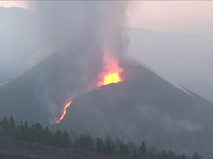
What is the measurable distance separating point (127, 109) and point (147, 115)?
402 centimetres

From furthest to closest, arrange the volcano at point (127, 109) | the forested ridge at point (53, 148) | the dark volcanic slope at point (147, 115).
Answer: the volcano at point (127, 109), the dark volcanic slope at point (147, 115), the forested ridge at point (53, 148)

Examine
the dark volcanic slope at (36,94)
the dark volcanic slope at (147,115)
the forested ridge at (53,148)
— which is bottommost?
the forested ridge at (53,148)

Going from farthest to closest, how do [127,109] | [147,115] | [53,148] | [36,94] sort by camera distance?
[36,94] → [127,109] → [147,115] → [53,148]

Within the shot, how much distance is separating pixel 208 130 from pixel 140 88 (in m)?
17.3

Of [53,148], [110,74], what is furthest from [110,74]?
[53,148]

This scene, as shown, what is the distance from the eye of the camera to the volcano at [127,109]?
4997cm

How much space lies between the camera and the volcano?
49969mm

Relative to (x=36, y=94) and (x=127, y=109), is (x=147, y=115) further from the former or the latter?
(x=36, y=94)

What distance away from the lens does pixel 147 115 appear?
55.4 metres

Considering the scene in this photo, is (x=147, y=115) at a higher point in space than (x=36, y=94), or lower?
lower

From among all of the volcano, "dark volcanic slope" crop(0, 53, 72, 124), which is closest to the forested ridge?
the volcano

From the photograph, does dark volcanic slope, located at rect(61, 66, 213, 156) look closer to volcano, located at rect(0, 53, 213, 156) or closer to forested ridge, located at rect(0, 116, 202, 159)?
volcano, located at rect(0, 53, 213, 156)

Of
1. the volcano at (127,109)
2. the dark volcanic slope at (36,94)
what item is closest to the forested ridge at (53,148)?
the volcano at (127,109)

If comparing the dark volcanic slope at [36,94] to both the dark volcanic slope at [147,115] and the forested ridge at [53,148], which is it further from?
the forested ridge at [53,148]
